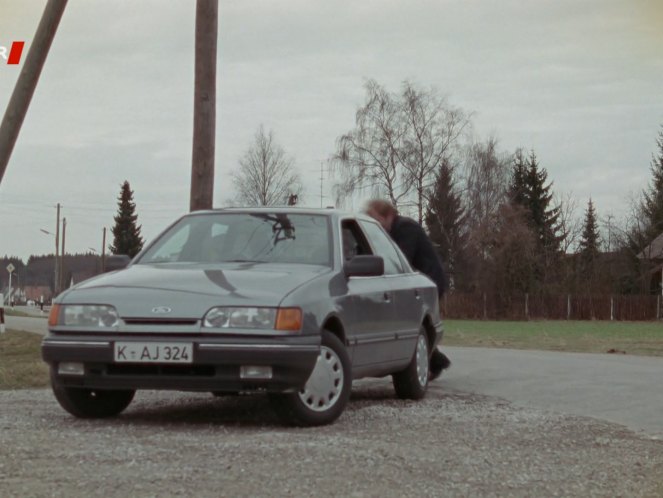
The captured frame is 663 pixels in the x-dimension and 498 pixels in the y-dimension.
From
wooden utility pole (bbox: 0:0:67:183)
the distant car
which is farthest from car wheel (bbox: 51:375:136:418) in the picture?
wooden utility pole (bbox: 0:0:67:183)

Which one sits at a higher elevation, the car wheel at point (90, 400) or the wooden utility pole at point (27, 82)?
the wooden utility pole at point (27, 82)

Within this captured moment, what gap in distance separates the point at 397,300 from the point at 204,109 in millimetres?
4690

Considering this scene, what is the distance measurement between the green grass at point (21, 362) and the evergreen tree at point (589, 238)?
208ft

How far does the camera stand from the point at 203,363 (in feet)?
25.6

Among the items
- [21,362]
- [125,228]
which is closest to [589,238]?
[125,228]

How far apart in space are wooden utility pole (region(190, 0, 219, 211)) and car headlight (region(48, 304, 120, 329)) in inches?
→ 230

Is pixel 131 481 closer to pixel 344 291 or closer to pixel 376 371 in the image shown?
pixel 344 291

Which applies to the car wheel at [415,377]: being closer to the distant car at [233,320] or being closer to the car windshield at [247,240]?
the distant car at [233,320]

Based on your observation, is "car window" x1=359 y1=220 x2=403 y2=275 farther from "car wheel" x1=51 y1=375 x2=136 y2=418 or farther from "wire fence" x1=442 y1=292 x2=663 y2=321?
"wire fence" x1=442 y1=292 x2=663 y2=321

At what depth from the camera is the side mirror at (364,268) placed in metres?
9.08

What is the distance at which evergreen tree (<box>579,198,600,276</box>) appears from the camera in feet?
279

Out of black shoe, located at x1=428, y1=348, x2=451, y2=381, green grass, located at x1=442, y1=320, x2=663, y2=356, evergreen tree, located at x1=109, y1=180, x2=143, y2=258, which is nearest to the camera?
black shoe, located at x1=428, y1=348, x2=451, y2=381

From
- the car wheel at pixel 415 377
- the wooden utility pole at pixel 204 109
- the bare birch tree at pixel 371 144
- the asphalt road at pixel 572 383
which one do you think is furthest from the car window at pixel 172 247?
the bare birch tree at pixel 371 144

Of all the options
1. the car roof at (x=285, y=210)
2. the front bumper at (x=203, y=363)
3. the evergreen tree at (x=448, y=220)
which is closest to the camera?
the front bumper at (x=203, y=363)
